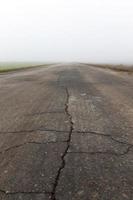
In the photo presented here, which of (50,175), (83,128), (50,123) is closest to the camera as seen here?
(50,175)

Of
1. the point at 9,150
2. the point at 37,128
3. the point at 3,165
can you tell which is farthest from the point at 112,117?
the point at 3,165

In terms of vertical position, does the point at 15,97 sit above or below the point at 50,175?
below

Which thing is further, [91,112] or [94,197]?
[91,112]

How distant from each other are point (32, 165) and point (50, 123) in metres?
1.76

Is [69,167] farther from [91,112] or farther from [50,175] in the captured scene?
[91,112]

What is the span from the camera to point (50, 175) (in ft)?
8.93

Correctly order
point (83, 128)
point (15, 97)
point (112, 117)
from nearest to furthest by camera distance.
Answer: point (83, 128) → point (112, 117) → point (15, 97)

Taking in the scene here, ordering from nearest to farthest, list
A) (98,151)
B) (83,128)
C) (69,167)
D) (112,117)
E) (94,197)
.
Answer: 1. (94,197)
2. (69,167)
3. (98,151)
4. (83,128)
5. (112,117)

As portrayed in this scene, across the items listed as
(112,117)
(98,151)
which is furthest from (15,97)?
(98,151)

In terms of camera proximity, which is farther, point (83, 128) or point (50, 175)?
point (83, 128)

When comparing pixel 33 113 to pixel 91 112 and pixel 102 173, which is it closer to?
pixel 91 112

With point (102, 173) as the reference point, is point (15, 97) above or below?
below

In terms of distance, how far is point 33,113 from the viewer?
5574 mm

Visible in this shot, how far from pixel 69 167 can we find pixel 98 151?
601 millimetres
